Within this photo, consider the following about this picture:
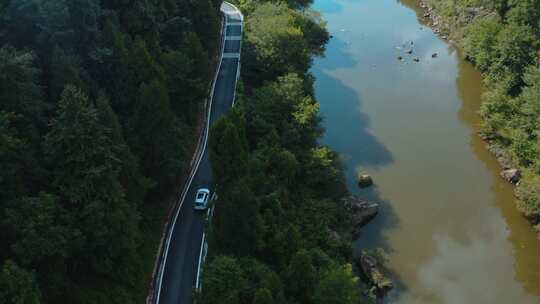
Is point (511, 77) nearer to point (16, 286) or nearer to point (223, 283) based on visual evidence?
point (223, 283)

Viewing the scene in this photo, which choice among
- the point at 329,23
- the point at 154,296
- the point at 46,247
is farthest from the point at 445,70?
the point at 46,247

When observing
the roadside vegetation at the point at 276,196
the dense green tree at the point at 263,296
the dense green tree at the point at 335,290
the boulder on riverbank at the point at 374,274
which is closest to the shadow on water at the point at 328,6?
the roadside vegetation at the point at 276,196

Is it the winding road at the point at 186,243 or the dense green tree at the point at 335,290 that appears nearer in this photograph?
the dense green tree at the point at 335,290

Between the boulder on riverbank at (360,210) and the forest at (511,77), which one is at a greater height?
the forest at (511,77)

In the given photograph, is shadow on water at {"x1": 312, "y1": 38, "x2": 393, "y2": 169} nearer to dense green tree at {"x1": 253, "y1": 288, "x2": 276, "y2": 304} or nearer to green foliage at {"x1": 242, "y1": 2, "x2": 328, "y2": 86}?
green foliage at {"x1": 242, "y1": 2, "x2": 328, "y2": 86}

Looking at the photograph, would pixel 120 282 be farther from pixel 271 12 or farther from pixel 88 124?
pixel 271 12

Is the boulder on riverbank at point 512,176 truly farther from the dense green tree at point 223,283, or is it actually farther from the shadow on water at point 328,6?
the shadow on water at point 328,6

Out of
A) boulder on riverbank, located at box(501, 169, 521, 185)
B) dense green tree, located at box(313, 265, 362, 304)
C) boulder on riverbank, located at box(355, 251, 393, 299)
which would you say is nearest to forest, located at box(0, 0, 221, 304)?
dense green tree, located at box(313, 265, 362, 304)
